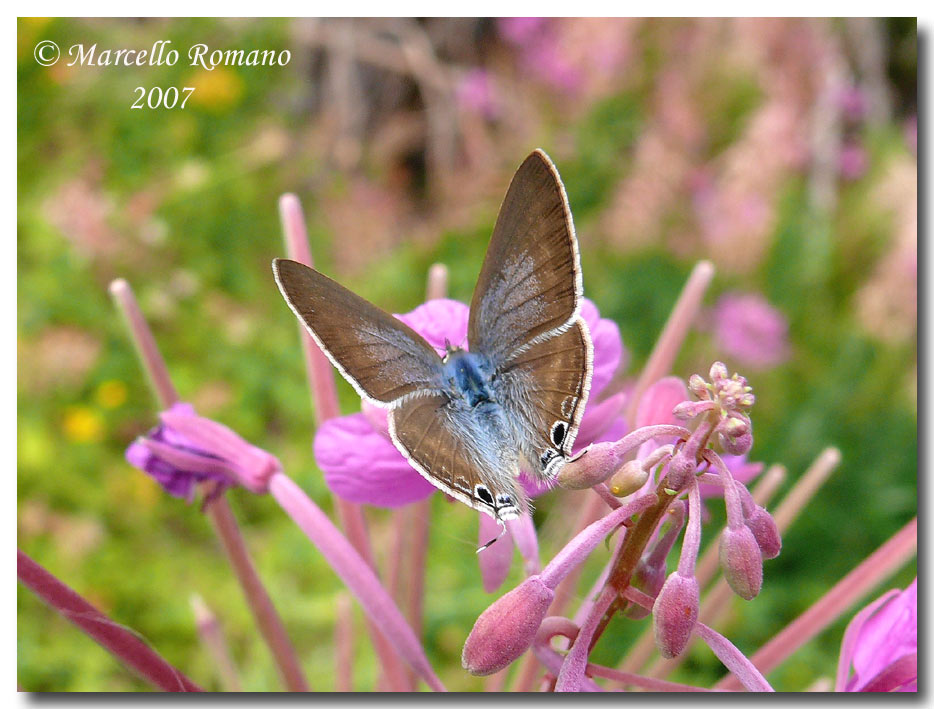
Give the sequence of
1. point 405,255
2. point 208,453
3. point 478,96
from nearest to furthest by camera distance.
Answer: point 208,453 → point 405,255 → point 478,96

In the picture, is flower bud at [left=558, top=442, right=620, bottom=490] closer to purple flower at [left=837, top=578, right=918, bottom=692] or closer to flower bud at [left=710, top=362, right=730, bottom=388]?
flower bud at [left=710, top=362, right=730, bottom=388]

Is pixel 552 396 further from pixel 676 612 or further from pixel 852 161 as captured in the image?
pixel 852 161

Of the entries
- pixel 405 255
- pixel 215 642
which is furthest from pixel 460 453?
pixel 405 255

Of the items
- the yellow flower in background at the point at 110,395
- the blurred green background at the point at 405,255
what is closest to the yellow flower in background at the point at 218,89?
the blurred green background at the point at 405,255

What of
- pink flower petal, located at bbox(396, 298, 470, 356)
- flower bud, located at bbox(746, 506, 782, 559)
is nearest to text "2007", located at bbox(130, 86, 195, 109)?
pink flower petal, located at bbox(396, 298, 470, 356)

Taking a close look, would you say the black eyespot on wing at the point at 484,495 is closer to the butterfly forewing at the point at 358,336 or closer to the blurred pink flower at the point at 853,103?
the butterfly forewing at the point at 358,336
